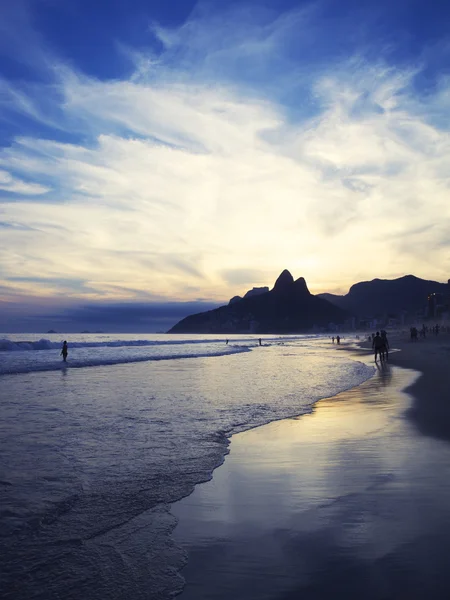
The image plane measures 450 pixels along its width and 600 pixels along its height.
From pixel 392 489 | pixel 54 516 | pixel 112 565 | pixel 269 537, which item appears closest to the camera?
pixel 112 565

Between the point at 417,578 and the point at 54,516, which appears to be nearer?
the point at 417,578

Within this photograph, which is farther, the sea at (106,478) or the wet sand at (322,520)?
the sea at (106,478)

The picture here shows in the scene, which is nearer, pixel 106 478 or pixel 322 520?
pixel 322 520

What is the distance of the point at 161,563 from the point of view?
4.14 meters

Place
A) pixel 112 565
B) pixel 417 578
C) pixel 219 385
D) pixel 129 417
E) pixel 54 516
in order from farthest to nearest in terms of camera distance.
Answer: pixel 219 385
pixel 129 417
pixel 54 516
pixel 112 565
pixel 417 578

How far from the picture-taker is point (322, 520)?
5023 millimetres

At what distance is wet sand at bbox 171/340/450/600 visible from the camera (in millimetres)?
3717

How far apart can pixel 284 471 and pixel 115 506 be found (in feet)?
8.75

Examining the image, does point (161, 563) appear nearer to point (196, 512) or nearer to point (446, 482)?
point (196, 512)

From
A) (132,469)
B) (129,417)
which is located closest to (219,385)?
(129,417)

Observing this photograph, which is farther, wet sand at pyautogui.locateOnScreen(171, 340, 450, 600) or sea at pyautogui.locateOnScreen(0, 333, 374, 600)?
sea at pyautogui.locateOnScreen(0, 333, 374, 600)

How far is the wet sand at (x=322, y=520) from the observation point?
3.72m

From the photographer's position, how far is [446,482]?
6.21 m

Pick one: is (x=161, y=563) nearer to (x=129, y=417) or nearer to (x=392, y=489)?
(x=392, y=489)
